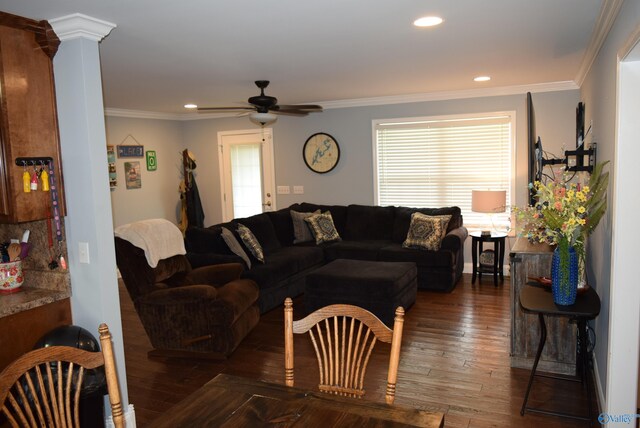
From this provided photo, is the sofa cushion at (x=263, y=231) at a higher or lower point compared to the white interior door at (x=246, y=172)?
lower

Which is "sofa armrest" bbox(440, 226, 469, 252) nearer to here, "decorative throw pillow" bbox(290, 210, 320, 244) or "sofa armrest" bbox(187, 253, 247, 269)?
"decorative throw pillow" bbox(290, 210, 320, 244)

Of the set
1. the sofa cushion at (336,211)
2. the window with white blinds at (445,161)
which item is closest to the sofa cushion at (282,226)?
the sofa cushion at (336,211)

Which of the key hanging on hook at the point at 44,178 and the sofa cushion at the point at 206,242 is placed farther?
the sofa cushion at the point at 206,242

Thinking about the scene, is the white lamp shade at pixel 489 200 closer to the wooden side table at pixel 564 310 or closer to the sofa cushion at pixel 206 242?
the wooden side table at pixel 564 310

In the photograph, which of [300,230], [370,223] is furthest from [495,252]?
[300,230]

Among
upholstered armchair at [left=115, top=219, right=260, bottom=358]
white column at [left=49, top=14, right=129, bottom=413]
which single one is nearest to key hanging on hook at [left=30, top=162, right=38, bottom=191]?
white column at [left=49, top=14, right=129, bottom=413]

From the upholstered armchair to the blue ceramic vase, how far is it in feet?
7.74

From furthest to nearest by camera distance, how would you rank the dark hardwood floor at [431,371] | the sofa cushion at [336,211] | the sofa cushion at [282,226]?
the sofa cushion at [336,211] → the sofa cushion at [282,226] → the dark hardwood floor at [431,371]

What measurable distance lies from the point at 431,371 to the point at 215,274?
202 cm

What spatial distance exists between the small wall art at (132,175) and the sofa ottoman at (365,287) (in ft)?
11.9

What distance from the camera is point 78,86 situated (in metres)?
2.70

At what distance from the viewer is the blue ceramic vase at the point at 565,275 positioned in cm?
290

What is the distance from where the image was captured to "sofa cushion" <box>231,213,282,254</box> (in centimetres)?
598

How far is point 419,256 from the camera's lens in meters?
5.86
